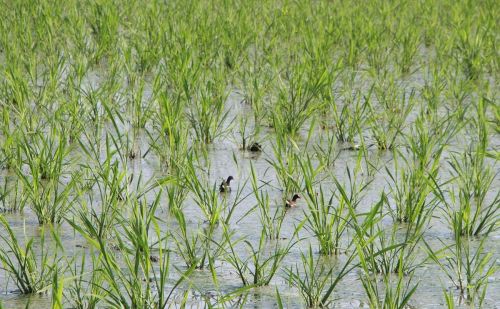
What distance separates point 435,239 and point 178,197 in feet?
2.71

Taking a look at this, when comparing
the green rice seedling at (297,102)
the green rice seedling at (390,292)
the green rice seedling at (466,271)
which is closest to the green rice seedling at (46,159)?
the green rice seedling at (297,102)

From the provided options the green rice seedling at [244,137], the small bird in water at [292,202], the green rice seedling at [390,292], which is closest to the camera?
the green rice seedling at [390,292]

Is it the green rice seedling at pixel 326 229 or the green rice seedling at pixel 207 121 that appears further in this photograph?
the green rice seedling at pixel 207 121

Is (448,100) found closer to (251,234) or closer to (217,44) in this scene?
(217,44)

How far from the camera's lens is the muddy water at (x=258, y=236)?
2740mm

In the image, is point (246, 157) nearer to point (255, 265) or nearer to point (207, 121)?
point (207, 121)

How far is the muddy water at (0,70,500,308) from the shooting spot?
2.74m

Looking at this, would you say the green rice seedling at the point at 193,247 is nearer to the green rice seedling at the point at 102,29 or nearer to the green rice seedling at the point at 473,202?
the green rice seedling at the point at 473,202

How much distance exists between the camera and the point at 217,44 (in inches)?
253

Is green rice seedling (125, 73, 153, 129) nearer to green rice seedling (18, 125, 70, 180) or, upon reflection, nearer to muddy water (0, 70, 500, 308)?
muddy water (0, 70, 500, 308)

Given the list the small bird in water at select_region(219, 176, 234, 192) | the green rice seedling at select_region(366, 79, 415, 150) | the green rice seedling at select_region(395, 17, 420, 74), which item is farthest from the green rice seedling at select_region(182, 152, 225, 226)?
the green rice seedling at select_region(395, 17, 420, 74)

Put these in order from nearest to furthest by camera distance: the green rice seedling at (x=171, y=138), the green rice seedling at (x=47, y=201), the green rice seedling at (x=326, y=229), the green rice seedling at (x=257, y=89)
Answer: the green rice seedling at (x=326, y=229)
the green rice seedling at (x=47, y=201)
the green rice seedling at (x=171, y=138)
the green rice seedling at (x=257, y=89)

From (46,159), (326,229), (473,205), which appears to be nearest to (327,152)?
(473,205)

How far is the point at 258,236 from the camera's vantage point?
334 centimetres
